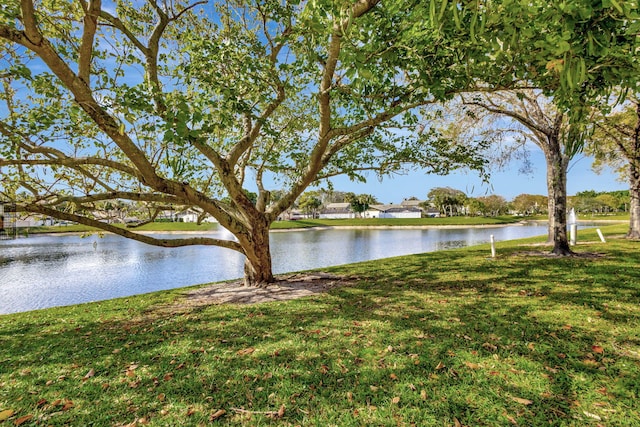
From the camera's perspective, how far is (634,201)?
13828mm

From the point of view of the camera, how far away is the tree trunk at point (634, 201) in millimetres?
13339

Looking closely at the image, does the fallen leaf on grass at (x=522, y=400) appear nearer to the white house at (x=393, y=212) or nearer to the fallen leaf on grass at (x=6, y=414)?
the fallen leaf on grass at (x=6, y=414)

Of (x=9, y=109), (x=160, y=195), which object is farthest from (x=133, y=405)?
(x=9, y=109)

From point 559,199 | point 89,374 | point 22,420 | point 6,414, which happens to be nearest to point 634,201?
point 559,199

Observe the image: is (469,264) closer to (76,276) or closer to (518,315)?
(518,315)

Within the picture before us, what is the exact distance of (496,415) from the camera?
2.68 m

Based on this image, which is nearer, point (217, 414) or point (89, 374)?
point (217, 414)

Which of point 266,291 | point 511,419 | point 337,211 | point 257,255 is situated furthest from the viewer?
point 337,211

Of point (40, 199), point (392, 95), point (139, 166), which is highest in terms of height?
point (392, 95)

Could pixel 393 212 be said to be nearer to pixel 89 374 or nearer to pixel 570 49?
pixel 89 374

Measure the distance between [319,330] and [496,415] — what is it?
2.54 meters

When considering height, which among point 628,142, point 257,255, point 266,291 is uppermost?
point 628,142

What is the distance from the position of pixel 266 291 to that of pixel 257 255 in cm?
94

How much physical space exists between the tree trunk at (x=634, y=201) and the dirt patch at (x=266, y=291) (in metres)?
13.2
